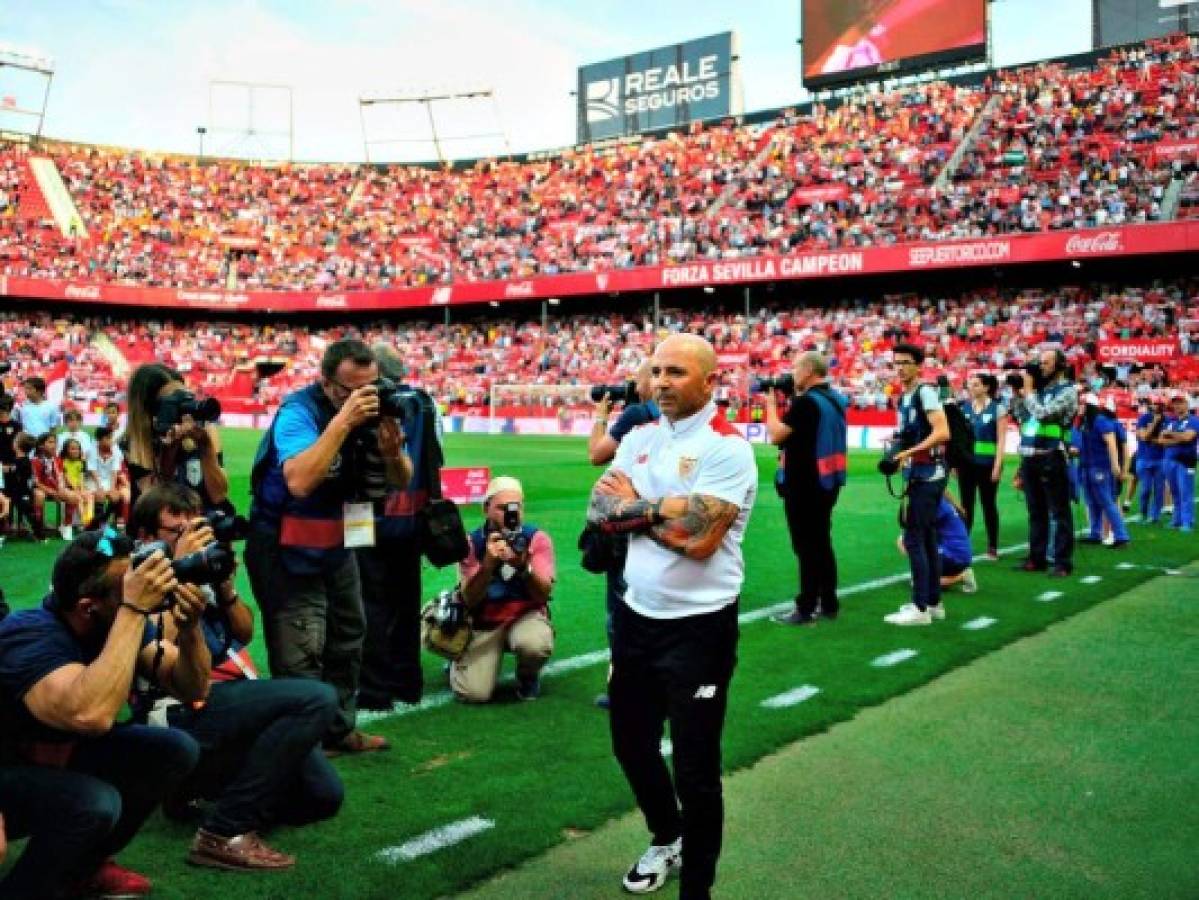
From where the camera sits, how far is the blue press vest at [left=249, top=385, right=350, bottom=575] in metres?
4.53

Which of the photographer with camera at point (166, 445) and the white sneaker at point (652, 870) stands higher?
the photographer with camera at point (166, 445)

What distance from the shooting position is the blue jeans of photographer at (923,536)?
780cm

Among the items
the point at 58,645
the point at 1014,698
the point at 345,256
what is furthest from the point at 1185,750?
the point at 345,256

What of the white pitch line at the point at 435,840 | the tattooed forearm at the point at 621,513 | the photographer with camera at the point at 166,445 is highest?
the photographer with camera at the point at 166,445

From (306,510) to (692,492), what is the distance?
1928mm

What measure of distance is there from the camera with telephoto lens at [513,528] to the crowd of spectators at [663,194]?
34.4 metres

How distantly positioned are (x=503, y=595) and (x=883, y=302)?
3773cm

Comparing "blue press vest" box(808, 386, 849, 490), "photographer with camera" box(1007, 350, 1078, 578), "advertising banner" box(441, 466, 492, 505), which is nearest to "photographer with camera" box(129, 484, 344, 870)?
"blue press vest" box(808, 386, 849, 490)

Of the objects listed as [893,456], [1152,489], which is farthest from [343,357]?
[1152,489]

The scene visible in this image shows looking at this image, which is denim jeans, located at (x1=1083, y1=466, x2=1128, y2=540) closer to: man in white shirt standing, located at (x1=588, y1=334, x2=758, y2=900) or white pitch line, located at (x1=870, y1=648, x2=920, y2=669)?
white pitch line, located at (x1=870, y1=648, x2=920, y2=669)

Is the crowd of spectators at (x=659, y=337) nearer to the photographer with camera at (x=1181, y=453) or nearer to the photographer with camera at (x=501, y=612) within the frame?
the photographer with camera at (x=1181, y=453)

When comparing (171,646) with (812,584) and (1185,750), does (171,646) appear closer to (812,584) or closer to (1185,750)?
(1185,750)

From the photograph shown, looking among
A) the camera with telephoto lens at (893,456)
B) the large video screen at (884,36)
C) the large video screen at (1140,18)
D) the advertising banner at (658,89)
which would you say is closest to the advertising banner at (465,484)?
the camera with telephoto lens at (893,456)

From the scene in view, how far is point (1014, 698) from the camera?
→ 6090 millimetres
